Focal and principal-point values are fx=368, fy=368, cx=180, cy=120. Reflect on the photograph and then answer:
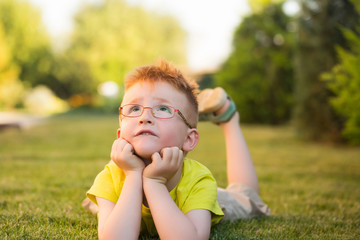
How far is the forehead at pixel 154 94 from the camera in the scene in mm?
1804

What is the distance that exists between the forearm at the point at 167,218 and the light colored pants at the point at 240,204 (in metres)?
0.79

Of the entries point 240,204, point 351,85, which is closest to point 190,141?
point 240,204

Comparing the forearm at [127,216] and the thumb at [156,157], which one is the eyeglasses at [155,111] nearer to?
the thumb at [156,157]

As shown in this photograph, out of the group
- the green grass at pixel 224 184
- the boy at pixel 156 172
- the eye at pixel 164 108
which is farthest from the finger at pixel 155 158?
the green grass at pixel 224 184

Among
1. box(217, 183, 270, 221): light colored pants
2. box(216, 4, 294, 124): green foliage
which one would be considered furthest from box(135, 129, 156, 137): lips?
box(216, 4, 294, 124): green foliage

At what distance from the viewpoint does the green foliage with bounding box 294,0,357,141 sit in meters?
7.43

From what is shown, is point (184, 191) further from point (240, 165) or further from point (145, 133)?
point (240, 165)

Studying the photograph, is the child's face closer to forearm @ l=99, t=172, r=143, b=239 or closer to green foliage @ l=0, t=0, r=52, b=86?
forearm @ l=99, t=172, r=143, b=239

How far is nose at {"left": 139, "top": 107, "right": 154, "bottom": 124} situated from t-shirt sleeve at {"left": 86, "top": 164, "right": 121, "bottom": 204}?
36cm

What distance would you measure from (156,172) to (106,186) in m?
0.35

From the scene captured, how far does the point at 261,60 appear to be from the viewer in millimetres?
14414

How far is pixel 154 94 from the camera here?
5.93 feet

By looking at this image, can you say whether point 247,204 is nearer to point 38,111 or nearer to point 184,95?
point 184,95

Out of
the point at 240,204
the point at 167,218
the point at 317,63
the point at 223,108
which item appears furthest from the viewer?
the point at 317,63
